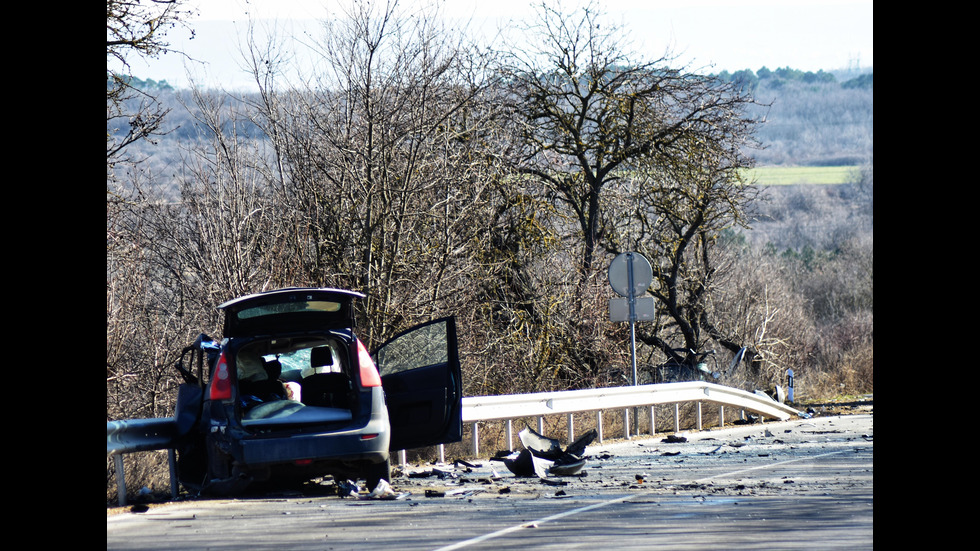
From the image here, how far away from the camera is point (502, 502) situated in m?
9.42

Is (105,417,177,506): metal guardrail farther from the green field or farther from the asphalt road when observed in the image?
the green field

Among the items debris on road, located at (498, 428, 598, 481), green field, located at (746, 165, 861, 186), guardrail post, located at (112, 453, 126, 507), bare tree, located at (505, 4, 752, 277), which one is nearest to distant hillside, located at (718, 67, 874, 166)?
green field, located at (746, 165, 861, 186)

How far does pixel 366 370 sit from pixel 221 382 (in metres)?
1.32

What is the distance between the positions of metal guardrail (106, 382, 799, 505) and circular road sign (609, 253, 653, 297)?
1.89 metres

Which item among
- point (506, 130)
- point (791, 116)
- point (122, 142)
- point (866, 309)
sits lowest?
point (866, 309)

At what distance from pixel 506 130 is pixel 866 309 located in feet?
181

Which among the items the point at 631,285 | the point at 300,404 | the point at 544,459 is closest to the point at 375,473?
the point at 300,404

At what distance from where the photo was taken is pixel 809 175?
16362 centimetres

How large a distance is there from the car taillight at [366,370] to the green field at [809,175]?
145 meters

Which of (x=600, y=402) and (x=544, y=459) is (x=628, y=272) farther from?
(x=544, y=459)
